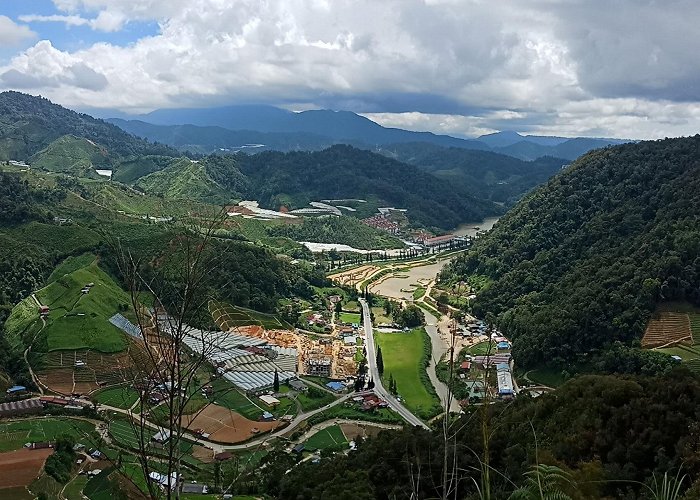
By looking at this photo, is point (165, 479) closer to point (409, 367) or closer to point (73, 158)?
point (409, 367)

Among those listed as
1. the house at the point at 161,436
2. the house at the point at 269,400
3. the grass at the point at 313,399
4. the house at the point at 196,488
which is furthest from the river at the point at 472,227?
the house at the point at 161,436

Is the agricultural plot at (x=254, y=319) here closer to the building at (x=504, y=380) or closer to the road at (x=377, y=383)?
the road at (x=377, y=383)

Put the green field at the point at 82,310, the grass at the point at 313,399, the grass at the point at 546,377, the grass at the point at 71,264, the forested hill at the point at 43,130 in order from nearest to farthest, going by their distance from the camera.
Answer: the grass at the point at 313,399, the green field at the point at 82,310, the grass at the point at 546,377, the grass at the point at 71,264, the forested hill at the point at 43,130

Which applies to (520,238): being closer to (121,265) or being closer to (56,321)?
(56,321)

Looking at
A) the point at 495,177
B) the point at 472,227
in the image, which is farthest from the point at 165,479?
the point at 495,177

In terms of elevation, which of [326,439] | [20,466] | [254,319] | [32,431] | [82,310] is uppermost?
[82,310]

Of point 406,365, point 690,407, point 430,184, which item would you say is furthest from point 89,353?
point 430,184

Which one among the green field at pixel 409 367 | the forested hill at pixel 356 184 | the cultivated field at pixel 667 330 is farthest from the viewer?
the forested hill at pixel 356 184

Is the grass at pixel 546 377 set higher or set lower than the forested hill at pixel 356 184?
lower
